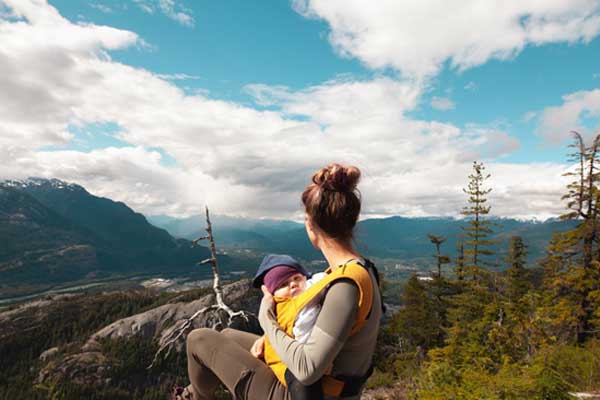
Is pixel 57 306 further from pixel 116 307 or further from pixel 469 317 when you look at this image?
pixel 469 317

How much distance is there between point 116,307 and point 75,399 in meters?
55.3

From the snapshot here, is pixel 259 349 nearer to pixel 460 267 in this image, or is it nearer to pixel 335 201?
pixel 335 201

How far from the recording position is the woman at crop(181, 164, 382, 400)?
2.05m

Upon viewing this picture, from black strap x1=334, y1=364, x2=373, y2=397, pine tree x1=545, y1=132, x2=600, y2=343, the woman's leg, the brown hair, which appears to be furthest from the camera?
pine tree x1=545, y1=132, x2=600, y2=343

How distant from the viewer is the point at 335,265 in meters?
2.50

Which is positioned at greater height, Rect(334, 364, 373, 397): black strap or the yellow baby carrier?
the yellow baby carrier

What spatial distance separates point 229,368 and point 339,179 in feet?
6.11

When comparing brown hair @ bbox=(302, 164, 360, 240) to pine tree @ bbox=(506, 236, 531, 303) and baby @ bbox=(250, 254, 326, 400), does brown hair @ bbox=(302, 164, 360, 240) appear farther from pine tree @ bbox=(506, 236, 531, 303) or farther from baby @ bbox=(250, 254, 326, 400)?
pine tree @ bbox=(506, 236, 531, 303)

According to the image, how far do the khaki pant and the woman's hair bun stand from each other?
1586mm

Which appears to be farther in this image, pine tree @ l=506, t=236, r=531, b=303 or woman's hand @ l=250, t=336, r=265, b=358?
pine tree @ l=506, t=236, r=531, b=303

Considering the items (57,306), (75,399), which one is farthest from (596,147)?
(57,306)

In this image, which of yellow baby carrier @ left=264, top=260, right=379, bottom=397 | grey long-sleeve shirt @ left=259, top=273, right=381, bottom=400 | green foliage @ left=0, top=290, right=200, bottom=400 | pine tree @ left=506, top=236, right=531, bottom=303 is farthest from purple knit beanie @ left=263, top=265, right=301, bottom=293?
green foliage @ left=0, top=290, right=200, bottom=400

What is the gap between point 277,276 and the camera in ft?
8.66

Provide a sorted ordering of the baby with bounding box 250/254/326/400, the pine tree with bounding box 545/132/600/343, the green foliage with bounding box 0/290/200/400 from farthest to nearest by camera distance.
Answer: the green foliage with bounding box 0/290/200/400 → the pine tree with bounding box 545/132/600/343 → the baby with bounding box 250/254/326/400
